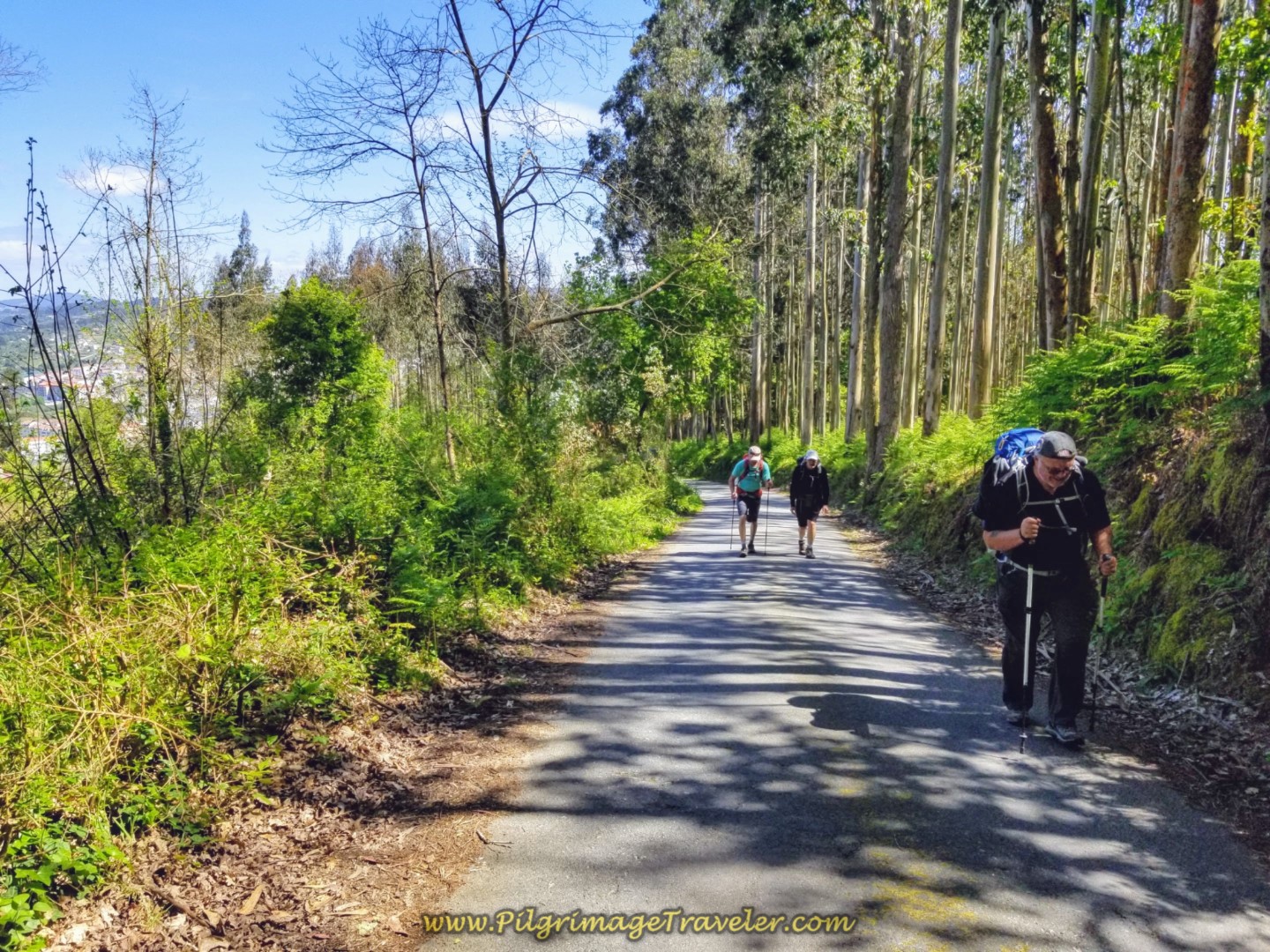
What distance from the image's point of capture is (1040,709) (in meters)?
5.95

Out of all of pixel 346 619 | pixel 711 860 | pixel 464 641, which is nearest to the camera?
pixel 711 860

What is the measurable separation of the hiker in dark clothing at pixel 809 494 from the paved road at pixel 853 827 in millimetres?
7375

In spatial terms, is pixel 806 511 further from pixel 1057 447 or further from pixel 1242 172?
pixel 1057 447

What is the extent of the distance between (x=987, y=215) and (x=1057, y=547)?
13.2 m

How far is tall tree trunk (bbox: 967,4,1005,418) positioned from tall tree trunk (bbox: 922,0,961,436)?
73 centimetres

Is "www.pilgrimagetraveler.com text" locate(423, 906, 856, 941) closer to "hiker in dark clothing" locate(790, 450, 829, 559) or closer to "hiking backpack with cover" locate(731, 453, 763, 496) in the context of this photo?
"hiker in dark clothing" locate(790, 450, 829, 559)

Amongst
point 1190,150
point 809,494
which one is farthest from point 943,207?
point 1190,150

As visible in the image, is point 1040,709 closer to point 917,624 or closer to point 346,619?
point 917,624

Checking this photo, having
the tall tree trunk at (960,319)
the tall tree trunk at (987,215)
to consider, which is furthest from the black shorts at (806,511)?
the tall tree trunk at (960,319)

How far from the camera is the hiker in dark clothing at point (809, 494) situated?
14.4 metres

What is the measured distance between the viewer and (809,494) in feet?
47.3

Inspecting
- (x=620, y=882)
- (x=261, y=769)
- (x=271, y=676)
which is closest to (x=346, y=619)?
(x=271, y=676)

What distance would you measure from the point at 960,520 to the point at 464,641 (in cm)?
824

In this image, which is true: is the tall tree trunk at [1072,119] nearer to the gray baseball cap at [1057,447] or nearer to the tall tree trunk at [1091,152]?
the tall tree trunk at [1091,152]
